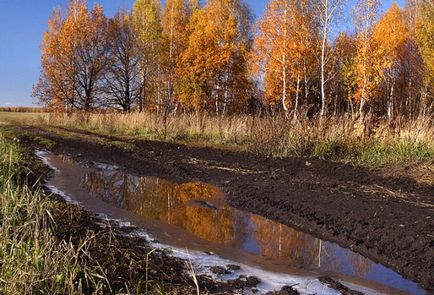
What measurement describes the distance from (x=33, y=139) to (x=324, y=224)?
57.5ft

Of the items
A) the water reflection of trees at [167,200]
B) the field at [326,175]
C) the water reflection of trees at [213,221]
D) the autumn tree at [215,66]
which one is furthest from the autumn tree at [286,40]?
the water reflection of trees at [213,221]

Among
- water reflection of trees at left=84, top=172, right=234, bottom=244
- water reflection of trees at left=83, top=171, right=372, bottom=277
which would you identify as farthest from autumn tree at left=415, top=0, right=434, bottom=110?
water reflection of trees at left=83, top=171, right=372, bottom=277

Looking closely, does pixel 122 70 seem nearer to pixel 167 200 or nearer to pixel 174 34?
pixel 174 34

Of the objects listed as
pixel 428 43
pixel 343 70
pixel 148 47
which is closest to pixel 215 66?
pixel 148 47

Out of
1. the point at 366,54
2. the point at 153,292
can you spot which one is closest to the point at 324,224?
the point at 153,292

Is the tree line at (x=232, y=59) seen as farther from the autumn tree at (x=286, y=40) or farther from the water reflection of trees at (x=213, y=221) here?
the water reflection of trees at (x=213, y=221)

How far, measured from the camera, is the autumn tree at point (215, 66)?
1305 inches

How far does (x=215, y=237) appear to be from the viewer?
6281mm

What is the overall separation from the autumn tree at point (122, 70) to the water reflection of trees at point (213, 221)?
29827mm

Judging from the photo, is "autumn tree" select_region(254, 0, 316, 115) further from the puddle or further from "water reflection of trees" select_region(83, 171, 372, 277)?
the puddle

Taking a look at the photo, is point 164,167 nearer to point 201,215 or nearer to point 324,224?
point 201,215

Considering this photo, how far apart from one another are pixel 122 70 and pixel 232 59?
424 inches

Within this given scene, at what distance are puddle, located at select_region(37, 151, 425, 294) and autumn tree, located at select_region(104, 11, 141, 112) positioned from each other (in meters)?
30.2

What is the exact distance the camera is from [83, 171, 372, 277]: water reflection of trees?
552 cm
